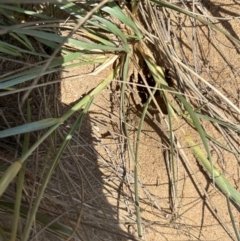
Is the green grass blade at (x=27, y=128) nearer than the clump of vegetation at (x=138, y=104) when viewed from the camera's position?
Yes

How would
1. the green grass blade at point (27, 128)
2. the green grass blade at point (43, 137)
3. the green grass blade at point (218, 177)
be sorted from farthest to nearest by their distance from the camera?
the green grass blade at point (218, 177) → the green grass blade at point (27, 128) → the green grass blade at point (43, 137)


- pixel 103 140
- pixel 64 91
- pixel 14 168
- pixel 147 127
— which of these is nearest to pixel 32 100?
pixel 64 91

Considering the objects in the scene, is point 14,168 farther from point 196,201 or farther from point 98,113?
point 196,201

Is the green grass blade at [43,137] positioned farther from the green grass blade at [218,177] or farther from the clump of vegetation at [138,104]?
the green grass blade at [218,177]

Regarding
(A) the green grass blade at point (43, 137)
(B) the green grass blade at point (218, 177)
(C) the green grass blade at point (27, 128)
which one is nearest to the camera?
(A) the green grass blade at point (43, 137)

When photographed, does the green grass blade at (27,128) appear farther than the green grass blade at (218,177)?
No

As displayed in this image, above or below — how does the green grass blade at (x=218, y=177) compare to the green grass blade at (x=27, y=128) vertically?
above

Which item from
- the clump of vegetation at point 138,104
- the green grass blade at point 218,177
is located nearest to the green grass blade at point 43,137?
the clump of vegetation at point 138,104

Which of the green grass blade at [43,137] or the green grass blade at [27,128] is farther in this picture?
the green grass blade at [27,128]

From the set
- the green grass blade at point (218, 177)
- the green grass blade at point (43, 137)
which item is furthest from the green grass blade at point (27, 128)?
the green grass blade at point (218, 177)

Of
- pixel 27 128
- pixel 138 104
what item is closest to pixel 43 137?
pixel 27 128

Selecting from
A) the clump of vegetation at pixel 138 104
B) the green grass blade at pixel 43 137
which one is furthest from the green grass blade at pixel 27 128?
the clump of vegetation at pixel 138 104

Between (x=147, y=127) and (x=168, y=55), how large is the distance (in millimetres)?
221

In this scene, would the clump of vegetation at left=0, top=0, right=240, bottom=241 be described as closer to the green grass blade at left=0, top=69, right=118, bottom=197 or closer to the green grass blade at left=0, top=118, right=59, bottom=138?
the green grass blade at left=0, top=69, right=118, bottom=197
